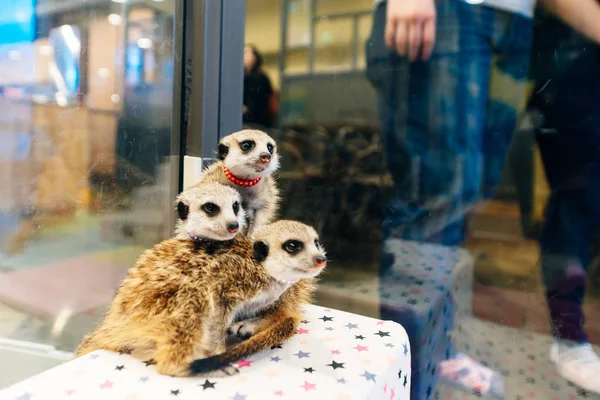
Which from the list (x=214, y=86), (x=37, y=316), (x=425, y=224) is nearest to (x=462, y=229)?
(x=425, y=224)

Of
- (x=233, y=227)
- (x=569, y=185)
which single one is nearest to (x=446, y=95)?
(x=569, y=185)

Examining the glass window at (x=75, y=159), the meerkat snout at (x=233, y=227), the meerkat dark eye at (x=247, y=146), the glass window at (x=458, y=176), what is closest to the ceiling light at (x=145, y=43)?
the glass window at (x=75, y=159)

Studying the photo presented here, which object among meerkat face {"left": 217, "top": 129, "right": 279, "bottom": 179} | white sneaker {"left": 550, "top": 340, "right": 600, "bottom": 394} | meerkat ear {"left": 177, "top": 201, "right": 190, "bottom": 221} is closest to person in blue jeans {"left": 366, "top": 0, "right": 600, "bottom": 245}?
white sneaker {"left": 550, "top": 340, "right": 600, "bottom": 394}

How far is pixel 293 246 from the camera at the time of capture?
0.46 metres

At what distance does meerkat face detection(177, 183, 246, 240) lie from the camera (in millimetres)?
464

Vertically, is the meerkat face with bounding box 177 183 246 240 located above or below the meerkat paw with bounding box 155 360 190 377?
above

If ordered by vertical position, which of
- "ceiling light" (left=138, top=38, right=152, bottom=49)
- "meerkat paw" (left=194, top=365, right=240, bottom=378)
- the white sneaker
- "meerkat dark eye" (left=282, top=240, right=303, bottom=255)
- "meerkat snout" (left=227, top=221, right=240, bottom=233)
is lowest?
the white sneaker

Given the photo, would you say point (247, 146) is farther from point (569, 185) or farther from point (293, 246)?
point (569, 185)

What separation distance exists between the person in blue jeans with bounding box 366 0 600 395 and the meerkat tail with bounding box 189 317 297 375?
1.91 feet

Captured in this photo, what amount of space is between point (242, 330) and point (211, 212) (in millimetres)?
→ 153

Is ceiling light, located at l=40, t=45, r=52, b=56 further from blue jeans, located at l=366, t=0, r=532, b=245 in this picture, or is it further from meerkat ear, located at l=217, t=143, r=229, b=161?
blue jeans, located at l=366, t=0, r=532, b=245

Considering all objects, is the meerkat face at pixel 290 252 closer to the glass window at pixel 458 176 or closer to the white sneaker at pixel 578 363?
the glass window at pixel 458 176

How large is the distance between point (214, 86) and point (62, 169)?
34 centimetres

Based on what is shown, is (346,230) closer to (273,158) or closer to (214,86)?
(214,86)
